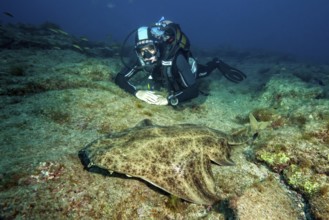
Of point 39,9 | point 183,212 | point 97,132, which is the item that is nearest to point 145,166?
point 183,212

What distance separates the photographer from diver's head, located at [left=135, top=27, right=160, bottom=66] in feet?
24.4

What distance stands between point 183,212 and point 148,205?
0.58 metres

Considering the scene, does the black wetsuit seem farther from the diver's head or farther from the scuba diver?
the diver's head

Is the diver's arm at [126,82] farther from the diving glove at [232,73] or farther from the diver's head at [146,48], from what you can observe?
the diving glove at [232,73]

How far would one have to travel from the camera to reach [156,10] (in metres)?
153

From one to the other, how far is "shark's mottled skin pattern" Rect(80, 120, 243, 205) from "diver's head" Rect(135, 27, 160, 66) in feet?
13.2

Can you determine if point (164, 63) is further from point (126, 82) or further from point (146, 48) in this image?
point (126, 82)

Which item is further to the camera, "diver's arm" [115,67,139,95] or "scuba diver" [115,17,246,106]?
"diver's arm" [115,67,139,95]

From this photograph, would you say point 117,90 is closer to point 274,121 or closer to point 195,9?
point 274,121

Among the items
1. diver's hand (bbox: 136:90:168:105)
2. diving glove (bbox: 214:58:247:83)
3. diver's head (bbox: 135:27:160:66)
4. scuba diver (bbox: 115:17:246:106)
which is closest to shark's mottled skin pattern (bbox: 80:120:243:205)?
diver's hand (bbox: 136:90:168:105)

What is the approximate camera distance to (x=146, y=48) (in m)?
7.47

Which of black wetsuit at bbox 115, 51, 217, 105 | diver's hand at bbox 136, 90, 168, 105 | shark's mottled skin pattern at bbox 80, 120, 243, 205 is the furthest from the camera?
black wetsuit at bbox 115, 51, 217, 105

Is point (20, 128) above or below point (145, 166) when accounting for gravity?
below

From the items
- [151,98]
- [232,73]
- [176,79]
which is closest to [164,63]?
[176,79]
